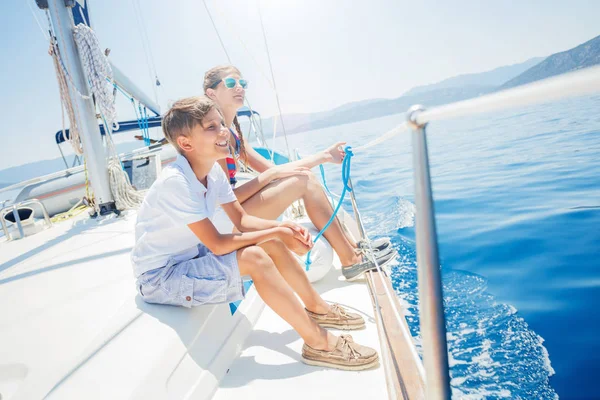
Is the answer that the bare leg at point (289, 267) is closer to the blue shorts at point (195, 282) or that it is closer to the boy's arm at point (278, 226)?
the boy's arm at point (278, 226)

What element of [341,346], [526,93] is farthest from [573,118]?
[526,93]

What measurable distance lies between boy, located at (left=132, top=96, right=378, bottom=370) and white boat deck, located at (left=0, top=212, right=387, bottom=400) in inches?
3.8

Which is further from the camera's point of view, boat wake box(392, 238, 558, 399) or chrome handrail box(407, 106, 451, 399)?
boat wake box(392, 238, 558, 399)

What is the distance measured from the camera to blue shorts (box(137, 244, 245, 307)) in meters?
1.48

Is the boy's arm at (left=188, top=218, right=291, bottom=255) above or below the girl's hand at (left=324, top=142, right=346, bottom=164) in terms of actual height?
below

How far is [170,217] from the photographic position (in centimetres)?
147

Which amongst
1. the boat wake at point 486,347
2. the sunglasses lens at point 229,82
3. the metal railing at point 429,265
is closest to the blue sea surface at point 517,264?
the boat wake at point 486,347

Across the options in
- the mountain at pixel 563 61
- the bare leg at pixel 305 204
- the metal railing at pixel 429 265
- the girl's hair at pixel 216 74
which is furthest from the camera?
the mountain at pixel 563 61

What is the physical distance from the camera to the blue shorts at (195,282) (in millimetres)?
1480

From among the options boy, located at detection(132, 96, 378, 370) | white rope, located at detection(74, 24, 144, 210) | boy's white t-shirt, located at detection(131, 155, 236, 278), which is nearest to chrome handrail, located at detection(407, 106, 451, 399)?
boy, located at detection(132, 96, 378, 370)

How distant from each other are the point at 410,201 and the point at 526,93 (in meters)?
4.94

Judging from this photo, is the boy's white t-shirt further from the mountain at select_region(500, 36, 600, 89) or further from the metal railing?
the mountain at select_region(500, 36, 600, 89)

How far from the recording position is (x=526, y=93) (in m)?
0.46

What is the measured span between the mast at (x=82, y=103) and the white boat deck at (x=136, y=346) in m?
1.33
